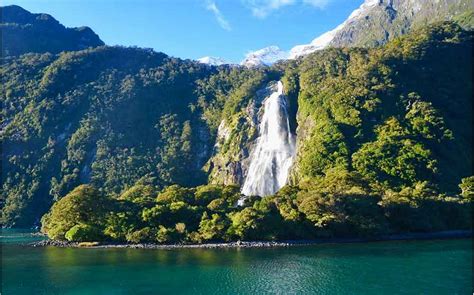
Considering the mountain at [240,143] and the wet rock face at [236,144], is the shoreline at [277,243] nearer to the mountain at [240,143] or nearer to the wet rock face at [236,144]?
the mountain at [240,143]

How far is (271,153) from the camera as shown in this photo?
401ft

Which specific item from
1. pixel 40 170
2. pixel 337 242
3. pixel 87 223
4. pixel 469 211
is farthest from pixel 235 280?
pixel 40 170

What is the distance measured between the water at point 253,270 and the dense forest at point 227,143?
8.72 metres

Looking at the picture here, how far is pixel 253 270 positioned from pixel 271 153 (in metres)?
75.2

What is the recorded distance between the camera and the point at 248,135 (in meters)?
132

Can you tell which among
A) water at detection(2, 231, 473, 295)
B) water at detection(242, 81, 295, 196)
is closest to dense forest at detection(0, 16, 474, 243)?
water at detection(242, 81, 295, 196)

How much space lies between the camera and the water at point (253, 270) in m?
41.5

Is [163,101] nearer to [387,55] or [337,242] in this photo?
[387,55]

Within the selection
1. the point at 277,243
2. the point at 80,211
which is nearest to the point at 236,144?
the point at 80,211

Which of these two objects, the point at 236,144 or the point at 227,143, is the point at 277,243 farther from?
the point at 227,143

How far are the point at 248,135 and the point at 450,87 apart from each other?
55.4 meters

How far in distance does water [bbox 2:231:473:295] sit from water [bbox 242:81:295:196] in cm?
5123

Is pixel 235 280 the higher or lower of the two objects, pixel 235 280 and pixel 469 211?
the lower

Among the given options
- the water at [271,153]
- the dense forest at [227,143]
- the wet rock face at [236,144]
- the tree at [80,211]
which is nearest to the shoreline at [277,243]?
the dense forest at [227,143]
